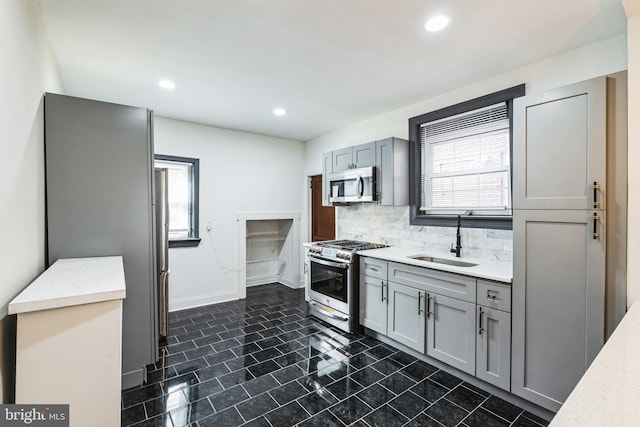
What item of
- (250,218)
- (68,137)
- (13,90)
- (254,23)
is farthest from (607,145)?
(250,218)

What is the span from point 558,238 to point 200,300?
172 inches

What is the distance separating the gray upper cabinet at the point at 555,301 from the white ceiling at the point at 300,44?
4.43 ft

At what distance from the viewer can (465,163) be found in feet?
10.6

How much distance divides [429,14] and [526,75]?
133 cm

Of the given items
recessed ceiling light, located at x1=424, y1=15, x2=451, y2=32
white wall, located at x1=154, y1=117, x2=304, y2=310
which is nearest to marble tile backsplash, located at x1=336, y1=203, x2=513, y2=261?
white wall, located at x1=154, y1=117, x2=304, y2=310

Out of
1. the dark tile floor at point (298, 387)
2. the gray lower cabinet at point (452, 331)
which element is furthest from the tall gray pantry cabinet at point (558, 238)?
the dark tile floor at point (298, 387)

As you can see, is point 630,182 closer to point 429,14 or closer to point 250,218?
point 429,14

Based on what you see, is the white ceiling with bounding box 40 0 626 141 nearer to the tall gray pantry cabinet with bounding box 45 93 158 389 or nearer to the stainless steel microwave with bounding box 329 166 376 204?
the tall gray pantry cabinet with bounding box 45 93 158 389

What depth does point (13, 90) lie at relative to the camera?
1.48 meters

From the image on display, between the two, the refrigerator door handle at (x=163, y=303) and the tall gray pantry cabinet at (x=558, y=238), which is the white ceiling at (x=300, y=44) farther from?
the refrigerator door handle at (x=163, y=303)

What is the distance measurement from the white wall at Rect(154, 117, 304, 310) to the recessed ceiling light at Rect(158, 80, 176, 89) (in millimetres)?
1181

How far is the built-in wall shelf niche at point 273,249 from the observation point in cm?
548

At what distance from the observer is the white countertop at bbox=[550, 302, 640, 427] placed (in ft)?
2.16

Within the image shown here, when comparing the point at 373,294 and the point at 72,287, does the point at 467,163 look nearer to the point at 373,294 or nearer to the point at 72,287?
the point at 373,294
